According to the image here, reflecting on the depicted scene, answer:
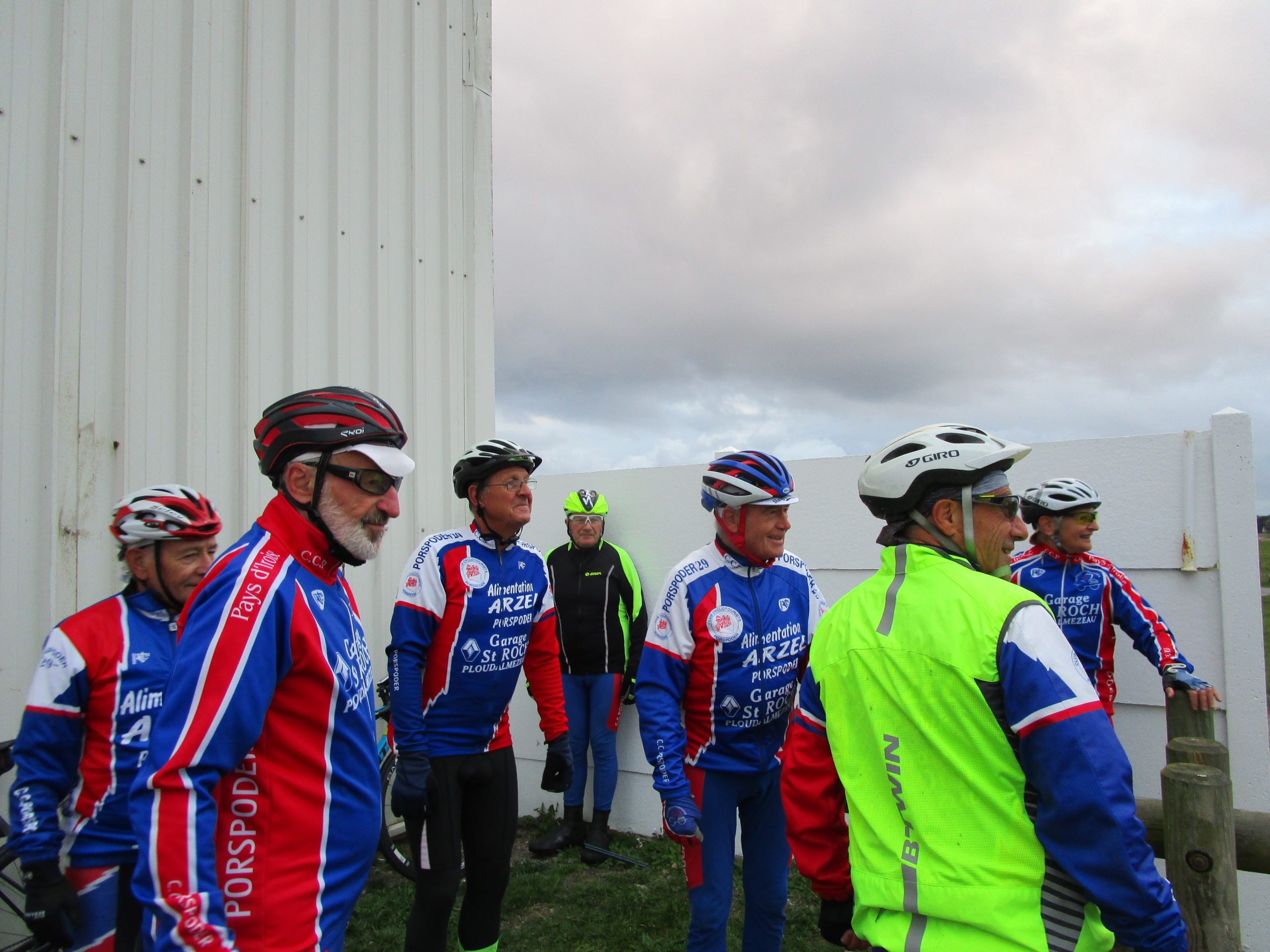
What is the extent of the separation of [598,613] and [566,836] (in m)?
1.59

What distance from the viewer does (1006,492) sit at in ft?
6.31

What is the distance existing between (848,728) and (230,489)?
331 cm

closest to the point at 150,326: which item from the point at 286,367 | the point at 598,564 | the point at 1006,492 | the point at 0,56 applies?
the point at 286,367

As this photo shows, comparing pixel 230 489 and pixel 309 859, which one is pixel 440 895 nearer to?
pixel 309 859

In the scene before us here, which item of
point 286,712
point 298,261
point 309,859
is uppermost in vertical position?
point 298,261

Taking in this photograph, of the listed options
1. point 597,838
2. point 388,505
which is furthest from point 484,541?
point 597,838

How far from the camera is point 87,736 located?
2.51 metres

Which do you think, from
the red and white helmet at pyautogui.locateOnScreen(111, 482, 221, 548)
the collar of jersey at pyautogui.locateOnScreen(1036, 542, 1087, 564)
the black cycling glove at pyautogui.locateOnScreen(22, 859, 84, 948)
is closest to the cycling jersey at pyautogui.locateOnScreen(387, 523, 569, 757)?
the red and white helmet at pyautogui.locateOnScreen(111, 482, 221, 548)

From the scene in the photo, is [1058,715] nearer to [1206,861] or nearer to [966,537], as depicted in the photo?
[966,537]

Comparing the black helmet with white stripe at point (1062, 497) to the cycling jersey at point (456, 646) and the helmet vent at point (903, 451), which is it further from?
the cycling jersey at point (456, 646)

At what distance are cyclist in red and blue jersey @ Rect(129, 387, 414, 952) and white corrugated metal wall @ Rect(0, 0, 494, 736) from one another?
204 cm

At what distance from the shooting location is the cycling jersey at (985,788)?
1479 mm

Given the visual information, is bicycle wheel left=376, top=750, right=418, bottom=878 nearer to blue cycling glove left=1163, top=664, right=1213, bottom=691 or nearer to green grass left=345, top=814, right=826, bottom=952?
green grass left=345, top=814, right=826, bottom=952

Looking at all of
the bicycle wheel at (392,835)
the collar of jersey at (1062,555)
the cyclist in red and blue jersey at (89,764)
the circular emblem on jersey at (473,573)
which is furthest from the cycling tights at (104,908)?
the collar of jersey at (1062,555)
